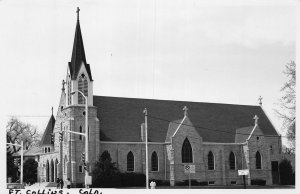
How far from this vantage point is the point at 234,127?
65.6 m

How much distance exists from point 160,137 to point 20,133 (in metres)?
15.4

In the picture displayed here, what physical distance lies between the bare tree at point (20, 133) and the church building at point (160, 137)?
1.68 m

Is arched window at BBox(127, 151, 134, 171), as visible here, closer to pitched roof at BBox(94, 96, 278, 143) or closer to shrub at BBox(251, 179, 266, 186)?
pitched roof at BBox(94, 96, 278, 143)

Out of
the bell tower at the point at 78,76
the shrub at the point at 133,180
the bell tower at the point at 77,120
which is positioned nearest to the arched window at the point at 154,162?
the shrub at the point at 133,180

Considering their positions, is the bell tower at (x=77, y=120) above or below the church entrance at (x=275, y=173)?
above

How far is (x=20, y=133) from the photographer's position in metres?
53.1

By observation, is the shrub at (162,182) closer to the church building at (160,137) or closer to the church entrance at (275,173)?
the church building at (160,137)

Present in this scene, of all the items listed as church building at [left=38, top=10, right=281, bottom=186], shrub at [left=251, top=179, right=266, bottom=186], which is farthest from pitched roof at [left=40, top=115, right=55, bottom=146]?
shrub at [left=251, top=179, right=266, bottom=186]

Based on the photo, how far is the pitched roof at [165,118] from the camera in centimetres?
5962

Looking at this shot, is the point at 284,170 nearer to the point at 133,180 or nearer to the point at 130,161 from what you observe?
the point at 130,161

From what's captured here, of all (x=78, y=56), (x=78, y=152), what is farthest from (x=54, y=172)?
(x=78, y=56)

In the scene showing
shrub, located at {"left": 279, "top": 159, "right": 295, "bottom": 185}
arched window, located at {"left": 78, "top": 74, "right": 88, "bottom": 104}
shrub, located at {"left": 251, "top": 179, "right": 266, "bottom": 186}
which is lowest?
shrub, located at {"left": 251, "top": 179, "right": 266, "bottom": 186}

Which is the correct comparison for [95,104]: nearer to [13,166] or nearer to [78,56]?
[78,56]

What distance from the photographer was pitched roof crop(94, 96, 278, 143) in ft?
196
